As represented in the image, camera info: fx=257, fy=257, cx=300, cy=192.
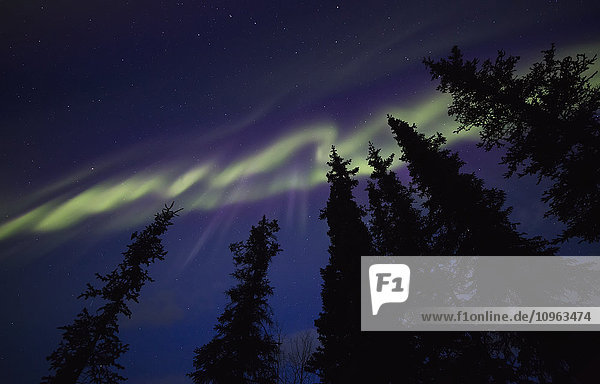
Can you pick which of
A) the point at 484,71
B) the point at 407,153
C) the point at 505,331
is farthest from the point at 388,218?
the point at 484,71

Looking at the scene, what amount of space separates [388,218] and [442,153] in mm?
4863

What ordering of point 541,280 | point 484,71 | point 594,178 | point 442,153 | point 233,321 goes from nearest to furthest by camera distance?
point 594,178, point 541,280, point 484,71, point 442,153, point 233,321

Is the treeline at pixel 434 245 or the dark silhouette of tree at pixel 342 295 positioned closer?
the treeline at pixel 434 245

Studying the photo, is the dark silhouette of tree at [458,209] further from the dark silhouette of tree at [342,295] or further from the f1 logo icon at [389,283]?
the dark silhouette of tree at [342,295]

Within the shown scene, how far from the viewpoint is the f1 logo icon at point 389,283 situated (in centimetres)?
1262

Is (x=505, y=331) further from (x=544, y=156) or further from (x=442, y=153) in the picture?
(x=442, y=153)

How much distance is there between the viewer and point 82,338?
1392 centimetres

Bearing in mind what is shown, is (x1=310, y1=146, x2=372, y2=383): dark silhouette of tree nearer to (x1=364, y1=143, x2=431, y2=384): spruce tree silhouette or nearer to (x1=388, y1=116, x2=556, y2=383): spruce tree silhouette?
(x1=364, y1=143, x2=431, y2=384): spruce tree silhouette

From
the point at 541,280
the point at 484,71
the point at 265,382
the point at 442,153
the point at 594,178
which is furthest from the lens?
the point at 265,382

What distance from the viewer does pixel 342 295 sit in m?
14.3

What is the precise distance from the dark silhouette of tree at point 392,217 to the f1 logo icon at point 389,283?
1.09 metres

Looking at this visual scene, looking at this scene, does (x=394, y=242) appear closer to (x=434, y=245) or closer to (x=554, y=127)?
(x=434, y=245)

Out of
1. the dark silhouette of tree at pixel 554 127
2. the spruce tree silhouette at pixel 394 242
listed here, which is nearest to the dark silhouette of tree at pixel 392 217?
the spruce tree silhouette at pixel 394 242

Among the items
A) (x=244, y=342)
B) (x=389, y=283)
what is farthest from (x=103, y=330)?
(x=389, y=283)
